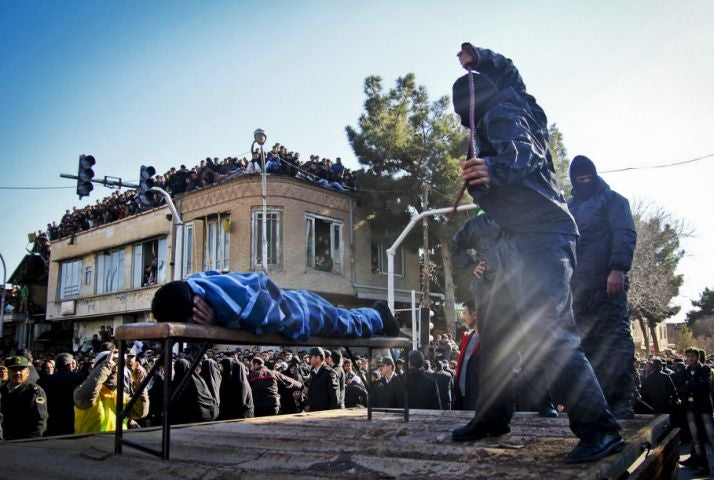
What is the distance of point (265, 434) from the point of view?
4.07 meters

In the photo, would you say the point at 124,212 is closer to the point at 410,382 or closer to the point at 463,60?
the point at 410,382

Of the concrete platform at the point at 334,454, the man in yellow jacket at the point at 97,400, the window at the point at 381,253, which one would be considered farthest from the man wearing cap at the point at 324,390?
the window at the point at 381,253

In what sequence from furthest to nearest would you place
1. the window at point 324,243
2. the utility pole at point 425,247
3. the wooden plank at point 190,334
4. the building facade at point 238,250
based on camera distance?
the window at point 324,243 < the building facade at point 238,250 < the utility pole at point 425,247 < the wooden plank at point 190,334

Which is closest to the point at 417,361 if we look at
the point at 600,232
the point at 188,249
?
the point at 600,232

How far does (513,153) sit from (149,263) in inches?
1099

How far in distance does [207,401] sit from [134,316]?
75.8 ft

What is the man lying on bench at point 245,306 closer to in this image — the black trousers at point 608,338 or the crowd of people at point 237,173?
the black trousers at point 608,338

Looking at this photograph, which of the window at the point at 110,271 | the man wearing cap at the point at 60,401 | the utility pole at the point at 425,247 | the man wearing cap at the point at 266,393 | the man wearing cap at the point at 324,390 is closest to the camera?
the man wearing cap at the point at 60,401

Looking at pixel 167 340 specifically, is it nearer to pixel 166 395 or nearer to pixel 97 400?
pixel 166 395

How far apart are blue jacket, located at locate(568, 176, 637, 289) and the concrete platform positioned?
4.39 feet

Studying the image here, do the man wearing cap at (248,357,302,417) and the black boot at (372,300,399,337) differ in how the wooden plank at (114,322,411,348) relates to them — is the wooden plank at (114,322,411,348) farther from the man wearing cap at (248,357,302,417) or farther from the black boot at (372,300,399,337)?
the man wearing cap at (248,357,302,417)

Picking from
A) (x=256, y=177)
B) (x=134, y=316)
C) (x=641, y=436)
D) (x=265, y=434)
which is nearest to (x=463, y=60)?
(x=641, y=436)

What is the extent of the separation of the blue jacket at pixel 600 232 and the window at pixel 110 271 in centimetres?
2805

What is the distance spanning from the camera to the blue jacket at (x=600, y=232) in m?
5.00
